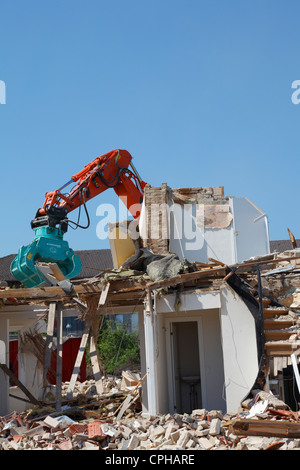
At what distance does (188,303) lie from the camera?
12555mm

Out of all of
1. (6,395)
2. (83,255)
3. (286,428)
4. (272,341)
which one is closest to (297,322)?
(272,341)

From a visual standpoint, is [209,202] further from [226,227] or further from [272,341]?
[272,341]

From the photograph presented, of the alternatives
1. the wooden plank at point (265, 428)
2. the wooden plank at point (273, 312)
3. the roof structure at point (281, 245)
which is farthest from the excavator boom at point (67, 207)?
the roof structure at point (281, 245)

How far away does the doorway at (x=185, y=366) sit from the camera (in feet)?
46.7

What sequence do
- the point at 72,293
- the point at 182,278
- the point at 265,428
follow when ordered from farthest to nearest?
the point at 72,293
the point at 182,278
the point at 265,428

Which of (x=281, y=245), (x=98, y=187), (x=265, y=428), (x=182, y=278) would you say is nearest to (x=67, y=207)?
(x=98, y=187)

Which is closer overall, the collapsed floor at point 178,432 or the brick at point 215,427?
the collapsed floor at point 178,432

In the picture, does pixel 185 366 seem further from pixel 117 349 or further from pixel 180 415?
pixel 117 349

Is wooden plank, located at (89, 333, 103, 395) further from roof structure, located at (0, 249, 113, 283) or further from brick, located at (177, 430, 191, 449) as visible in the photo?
roof structure, located at (0, 249, 113, 283)

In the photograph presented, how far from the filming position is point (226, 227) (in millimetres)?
15781

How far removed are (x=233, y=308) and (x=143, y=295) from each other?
2183 millimetres

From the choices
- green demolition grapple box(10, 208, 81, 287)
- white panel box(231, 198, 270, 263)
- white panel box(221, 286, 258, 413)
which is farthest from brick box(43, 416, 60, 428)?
white panel box(231, 198, 270, 263)

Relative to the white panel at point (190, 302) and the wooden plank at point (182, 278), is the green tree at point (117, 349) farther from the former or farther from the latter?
the wooden plank at point (182, 278)

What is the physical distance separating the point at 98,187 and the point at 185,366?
18.4ft
